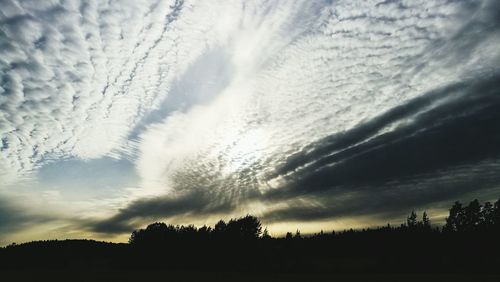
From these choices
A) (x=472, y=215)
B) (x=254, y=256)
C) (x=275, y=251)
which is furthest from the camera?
(x=472, y=215)

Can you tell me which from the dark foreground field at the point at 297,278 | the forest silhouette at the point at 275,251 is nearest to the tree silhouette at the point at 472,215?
the forest silhouette at the point at 275,251

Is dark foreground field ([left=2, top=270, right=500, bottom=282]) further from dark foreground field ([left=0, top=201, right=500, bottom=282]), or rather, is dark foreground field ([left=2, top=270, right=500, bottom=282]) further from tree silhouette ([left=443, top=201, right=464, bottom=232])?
tree silhouette ([left=443, top=201, right=464, bottom=232])

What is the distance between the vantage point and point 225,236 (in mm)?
100188

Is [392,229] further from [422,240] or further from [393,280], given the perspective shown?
[393,280]

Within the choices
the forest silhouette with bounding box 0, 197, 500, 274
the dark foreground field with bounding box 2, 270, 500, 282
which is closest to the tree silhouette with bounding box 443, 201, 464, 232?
the forest silhouette with bounding box 0, 197, 500, 274

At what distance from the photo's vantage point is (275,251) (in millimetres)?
105438

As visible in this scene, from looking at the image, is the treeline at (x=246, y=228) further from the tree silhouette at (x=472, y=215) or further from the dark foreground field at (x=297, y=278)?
the dark foreground field at (x=297, y=278)

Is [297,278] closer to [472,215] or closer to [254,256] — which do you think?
[254,256]

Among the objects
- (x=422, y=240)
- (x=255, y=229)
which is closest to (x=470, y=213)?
(x=422, y=240)

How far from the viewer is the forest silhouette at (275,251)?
73812 millimetres

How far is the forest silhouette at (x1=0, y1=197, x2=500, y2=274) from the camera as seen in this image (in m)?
73.8

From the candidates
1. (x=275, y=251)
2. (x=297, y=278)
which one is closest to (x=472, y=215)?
(x=275, y=251)

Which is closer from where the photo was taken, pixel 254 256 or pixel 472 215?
pixel 254 256

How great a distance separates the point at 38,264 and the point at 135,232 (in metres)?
34.3
